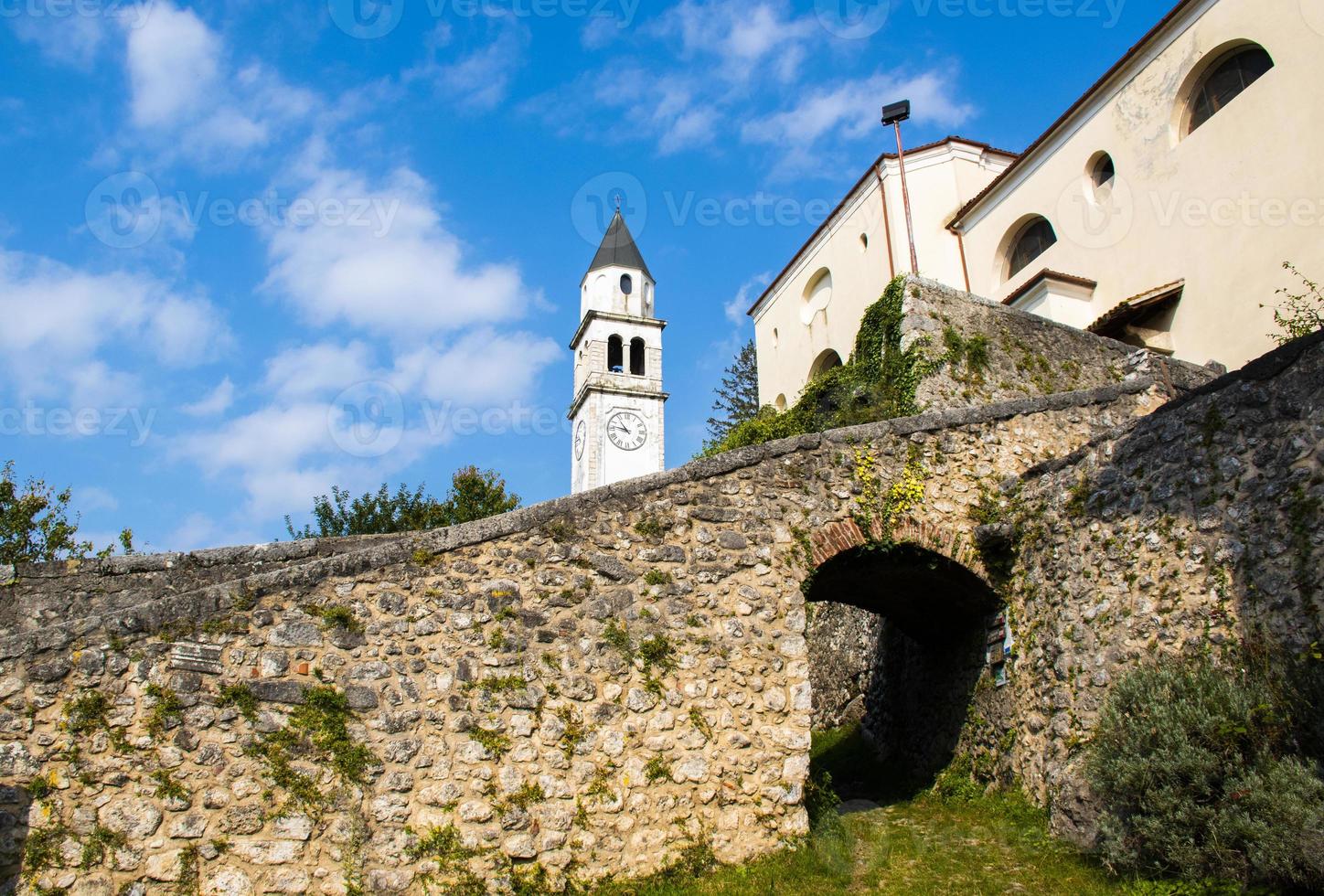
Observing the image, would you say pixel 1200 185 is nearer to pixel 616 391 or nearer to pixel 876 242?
pixel 876 242

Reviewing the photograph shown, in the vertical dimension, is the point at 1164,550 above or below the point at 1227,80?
below

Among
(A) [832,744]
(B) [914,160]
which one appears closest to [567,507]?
(A) [832,744]

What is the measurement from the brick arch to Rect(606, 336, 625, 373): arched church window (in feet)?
135

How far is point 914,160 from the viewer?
23672 mm

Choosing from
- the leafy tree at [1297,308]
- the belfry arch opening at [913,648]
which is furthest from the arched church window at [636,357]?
the belfry arch opening at [913,648]

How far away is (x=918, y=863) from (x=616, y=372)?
140 ft

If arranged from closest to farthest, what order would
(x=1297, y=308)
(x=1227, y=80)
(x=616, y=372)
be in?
1. (x=1297, y=308)
2. (x=1227, y=80)
3. (x=616, y=372)

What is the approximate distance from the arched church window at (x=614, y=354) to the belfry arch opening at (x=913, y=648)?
3786cm

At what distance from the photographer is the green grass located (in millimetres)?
6453

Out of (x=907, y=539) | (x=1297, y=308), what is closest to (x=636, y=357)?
(x=1297, y=308)

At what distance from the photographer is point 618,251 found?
5256 cm

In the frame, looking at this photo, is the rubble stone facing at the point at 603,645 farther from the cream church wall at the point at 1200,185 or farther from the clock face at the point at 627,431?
the clock face at the point at 627,431

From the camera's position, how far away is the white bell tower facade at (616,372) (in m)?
46.9

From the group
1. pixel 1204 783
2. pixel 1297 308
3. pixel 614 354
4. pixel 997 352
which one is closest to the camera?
pixel 1204 783
